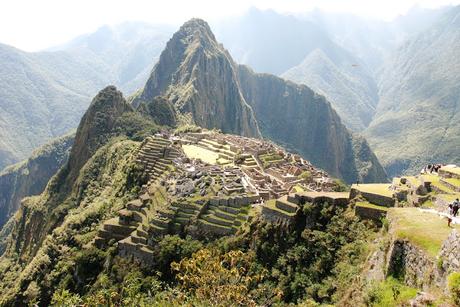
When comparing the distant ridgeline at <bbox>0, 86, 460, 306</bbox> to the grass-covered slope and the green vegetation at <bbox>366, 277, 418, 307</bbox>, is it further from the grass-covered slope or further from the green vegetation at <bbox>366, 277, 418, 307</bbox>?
the grass-covered slope

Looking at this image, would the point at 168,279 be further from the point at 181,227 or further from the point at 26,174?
the point at 26,174

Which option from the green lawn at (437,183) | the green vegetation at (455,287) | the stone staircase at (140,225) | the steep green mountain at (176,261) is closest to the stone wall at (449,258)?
the green vegetation at (455,287)

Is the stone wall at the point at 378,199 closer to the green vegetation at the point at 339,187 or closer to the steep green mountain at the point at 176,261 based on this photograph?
the steep green mountain at the point at 176,261

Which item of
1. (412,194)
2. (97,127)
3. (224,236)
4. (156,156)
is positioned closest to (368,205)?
(412,194)

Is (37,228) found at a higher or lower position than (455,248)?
lower

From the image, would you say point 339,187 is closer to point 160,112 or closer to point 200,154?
point 200,154

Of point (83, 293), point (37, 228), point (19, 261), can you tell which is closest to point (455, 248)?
point (83, 293)
